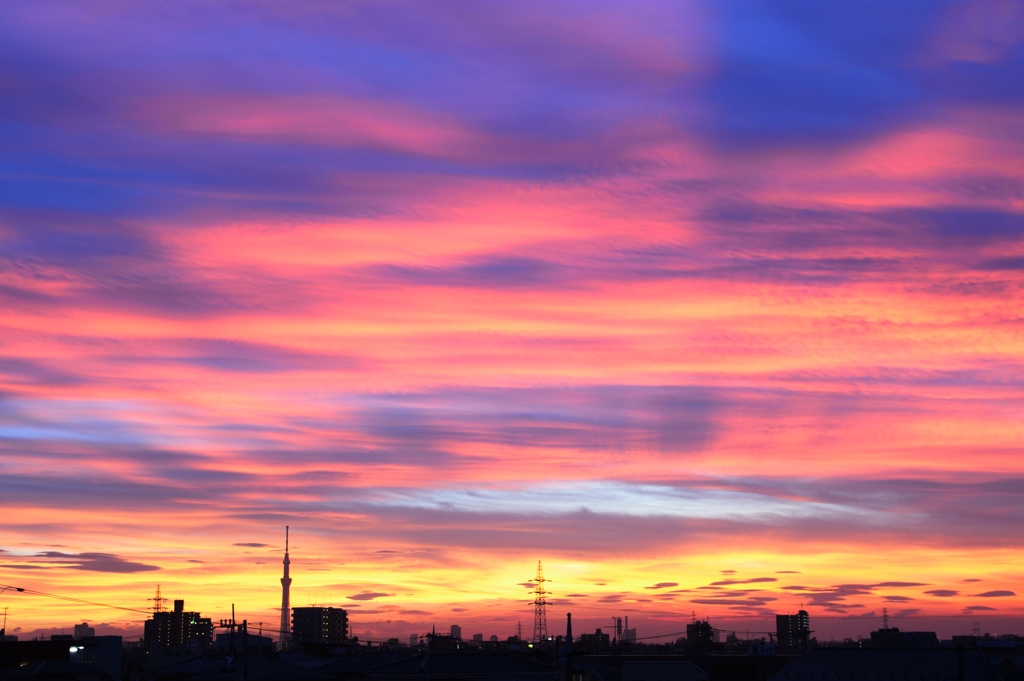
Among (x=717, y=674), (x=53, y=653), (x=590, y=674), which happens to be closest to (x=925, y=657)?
(x=590, y=674)

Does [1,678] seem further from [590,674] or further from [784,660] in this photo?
[784,660]

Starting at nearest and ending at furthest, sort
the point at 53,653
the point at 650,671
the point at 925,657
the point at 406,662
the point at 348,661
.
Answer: the point at 925,657, the point at 406,662, the point at 650,671, the point at 53,653, the point at 348,661

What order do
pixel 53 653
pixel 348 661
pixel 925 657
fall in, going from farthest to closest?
pixel 348 661, pixel 53 653, pixel 925 657

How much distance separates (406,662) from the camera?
125312 mm

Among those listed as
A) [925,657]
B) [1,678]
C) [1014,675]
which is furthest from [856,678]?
[1,678]

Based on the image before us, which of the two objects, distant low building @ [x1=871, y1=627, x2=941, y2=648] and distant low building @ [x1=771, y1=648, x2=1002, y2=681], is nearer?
distant low building @ [x1=771, y1=648, x2=1002, y2=681]

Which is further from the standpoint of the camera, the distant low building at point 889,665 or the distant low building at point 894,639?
the distant low building at point 894,639

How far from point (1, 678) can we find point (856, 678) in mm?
83464

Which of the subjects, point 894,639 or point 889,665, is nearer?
point 889,665

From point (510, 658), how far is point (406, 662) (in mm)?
12254

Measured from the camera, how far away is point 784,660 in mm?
157875

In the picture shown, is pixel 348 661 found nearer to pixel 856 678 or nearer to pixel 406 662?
pixel 406 662

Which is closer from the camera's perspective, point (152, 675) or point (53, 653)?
point (152, 675)

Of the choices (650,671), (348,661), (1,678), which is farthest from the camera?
(348,661)
